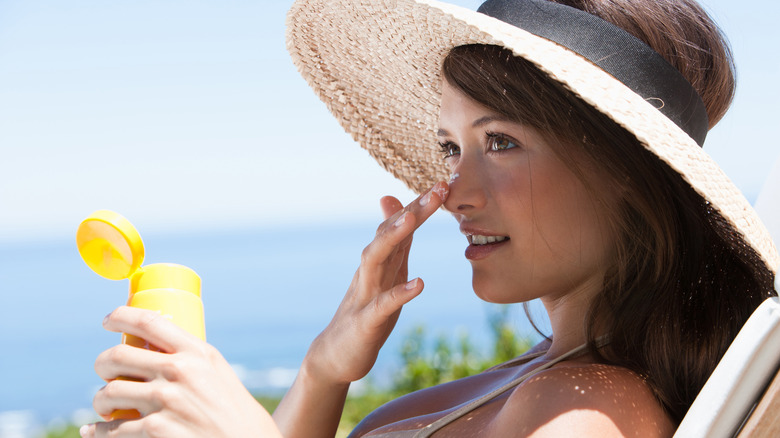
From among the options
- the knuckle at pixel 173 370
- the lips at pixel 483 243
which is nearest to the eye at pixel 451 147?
the lips at pixel 483 243

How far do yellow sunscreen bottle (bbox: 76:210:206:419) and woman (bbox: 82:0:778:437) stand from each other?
0.08 metres

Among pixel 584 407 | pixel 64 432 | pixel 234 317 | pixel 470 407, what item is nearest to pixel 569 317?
pixel 470 407

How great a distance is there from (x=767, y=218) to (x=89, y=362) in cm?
1759

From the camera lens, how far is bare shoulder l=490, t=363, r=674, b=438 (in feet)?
3.28

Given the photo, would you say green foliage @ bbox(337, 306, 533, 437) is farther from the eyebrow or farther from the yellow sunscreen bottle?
the yellow sunscreen bottle

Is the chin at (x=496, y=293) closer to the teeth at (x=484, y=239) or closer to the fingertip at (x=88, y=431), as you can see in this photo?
the teeth at (x=484, y=239)

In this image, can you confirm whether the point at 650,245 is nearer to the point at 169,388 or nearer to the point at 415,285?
the point at 415,285

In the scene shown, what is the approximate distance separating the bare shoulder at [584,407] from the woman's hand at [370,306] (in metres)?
0.39

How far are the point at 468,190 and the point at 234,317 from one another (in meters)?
21.2

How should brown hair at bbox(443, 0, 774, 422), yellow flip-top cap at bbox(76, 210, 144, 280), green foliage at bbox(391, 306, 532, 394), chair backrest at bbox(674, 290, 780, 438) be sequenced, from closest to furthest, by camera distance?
1. chair backrest at bbox(674, 290, 780, 438)
2. yellow flip-top cap at bbox(76, 210, 144, 280)
3. brown hair at bbox(443, 0, 774, 422)
4. green foliage at bbox(391, 306, 532, 394)

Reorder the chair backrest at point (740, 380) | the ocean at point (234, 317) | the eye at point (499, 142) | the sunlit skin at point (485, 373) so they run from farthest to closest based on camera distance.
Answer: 1. the ocean at point (234, 317)
2. the eye at point (499, 142)
3. the sunlit skin at point (485, 373)
4. the chair backrest at point (740, 380)

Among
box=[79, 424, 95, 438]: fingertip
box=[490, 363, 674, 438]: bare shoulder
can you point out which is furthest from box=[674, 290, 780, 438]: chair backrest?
box=[79, 424, 95, 438]: fingertip

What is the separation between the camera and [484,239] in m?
1.38

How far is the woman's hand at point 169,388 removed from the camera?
976 millimetres
